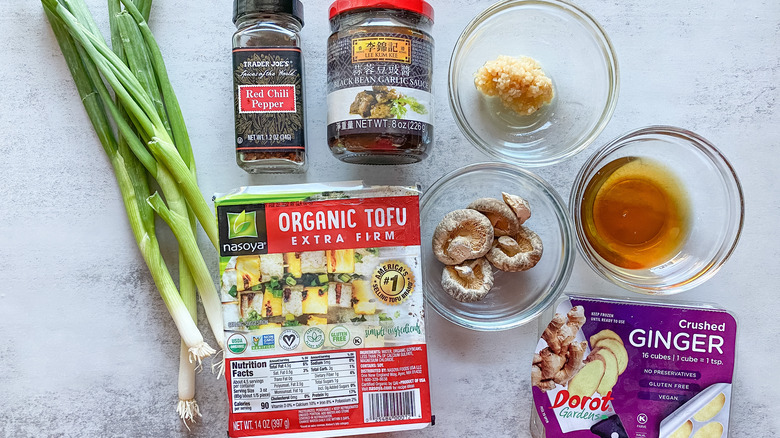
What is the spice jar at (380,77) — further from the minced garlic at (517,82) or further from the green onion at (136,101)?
the green onion at (136,101)

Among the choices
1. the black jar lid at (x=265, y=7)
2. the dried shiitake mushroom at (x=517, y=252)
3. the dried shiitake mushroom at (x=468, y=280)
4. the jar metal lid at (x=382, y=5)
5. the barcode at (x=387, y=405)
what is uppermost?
the black jar lid at (x=265, y=7)

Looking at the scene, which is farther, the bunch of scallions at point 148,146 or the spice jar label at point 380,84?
the bunch of scallions at point 148,146

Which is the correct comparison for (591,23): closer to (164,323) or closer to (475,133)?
(475,133)

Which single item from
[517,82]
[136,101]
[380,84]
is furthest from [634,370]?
[136,101]

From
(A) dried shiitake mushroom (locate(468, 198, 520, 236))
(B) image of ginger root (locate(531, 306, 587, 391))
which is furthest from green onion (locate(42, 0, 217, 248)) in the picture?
(B) image of ginger root (locate(531, 306, 587, 391))

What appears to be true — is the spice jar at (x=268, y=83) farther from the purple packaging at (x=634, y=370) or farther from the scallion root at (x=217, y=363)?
the purple packaging at (x=634, y=370)

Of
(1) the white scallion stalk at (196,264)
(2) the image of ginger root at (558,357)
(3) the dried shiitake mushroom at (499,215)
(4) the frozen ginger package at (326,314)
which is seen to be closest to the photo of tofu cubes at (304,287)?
(4) the frozen ginger package at (326,314)

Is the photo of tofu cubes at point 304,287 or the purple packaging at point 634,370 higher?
the photo of tofu cubes at point 304,287
